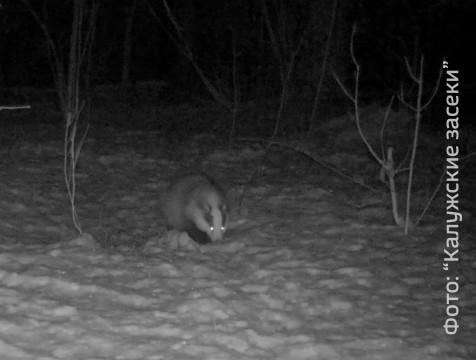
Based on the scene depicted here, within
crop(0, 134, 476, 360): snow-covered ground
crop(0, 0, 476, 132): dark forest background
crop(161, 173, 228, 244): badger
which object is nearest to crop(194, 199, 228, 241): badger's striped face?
crop(161, 173, 228, 244): badger

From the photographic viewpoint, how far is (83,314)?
176 inches

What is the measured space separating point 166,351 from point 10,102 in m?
16.4

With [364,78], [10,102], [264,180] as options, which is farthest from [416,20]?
[10,102]

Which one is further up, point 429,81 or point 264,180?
point 429,81

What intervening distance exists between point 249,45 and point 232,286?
14366 mm

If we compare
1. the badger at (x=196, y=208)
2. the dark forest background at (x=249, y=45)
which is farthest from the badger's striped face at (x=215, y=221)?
the dark forest background at (x=249, y=45)

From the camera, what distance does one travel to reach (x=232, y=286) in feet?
17.4

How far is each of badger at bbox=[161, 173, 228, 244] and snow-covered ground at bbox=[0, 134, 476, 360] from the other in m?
0.22

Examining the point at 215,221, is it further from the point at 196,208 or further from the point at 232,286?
the point at 232,286

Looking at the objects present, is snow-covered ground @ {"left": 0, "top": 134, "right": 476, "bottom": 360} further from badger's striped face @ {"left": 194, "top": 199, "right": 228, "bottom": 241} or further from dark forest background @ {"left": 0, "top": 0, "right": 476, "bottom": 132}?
dark forest background @ {"left": 0, "top": 0, "right": 476, "bottom": 132}

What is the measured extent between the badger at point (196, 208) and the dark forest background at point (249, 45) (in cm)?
246

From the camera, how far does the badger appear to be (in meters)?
6.74

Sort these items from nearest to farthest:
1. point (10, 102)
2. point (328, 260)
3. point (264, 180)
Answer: point (328, 260) < point (264, 180) < point (10, 102)

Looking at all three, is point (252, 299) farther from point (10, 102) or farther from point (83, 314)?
point (10, 102)
